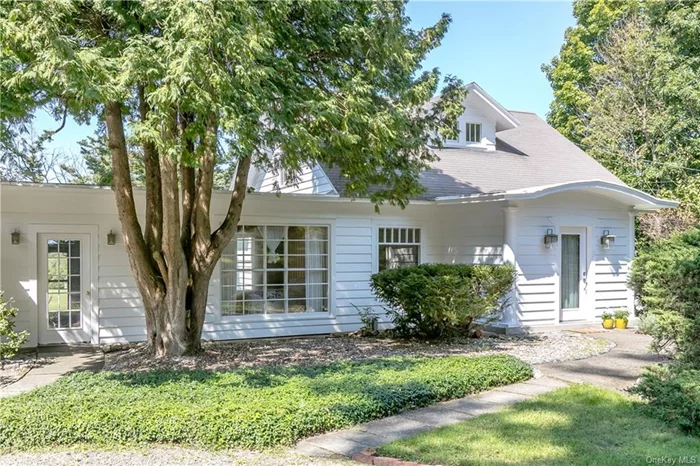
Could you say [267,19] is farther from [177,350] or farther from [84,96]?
[177,350]

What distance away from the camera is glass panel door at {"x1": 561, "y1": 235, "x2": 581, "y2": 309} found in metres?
12.4

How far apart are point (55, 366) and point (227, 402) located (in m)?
4.21

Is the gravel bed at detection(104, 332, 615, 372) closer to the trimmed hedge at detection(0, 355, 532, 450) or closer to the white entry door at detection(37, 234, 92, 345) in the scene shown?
the trimmed hedge at detection(0, 355, 532, 450)

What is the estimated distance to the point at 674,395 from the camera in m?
5.34

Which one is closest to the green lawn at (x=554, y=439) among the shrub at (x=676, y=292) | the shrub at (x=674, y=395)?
the shrub at (x=674, y=395)

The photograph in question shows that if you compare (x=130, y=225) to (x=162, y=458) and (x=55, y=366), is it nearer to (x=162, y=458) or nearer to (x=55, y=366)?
(x=55, y=366)

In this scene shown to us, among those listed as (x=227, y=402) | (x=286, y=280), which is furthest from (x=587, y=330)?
(x=227, y=402)

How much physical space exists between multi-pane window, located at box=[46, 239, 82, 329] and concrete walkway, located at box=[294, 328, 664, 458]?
6.81m

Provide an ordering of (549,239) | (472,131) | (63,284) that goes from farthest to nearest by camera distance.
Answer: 1. (472,131)
2. (549,239)
3. (63,284)

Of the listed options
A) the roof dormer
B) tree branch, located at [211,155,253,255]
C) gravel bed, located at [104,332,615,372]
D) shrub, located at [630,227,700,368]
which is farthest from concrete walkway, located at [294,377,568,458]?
the roof dormer

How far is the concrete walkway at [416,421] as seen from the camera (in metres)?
4.93

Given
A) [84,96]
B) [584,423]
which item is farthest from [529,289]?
[84,96]

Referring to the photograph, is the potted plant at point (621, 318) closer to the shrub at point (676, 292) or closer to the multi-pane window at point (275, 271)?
the shrub at point (676, 292)

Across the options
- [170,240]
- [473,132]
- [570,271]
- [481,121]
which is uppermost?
[481,121]
